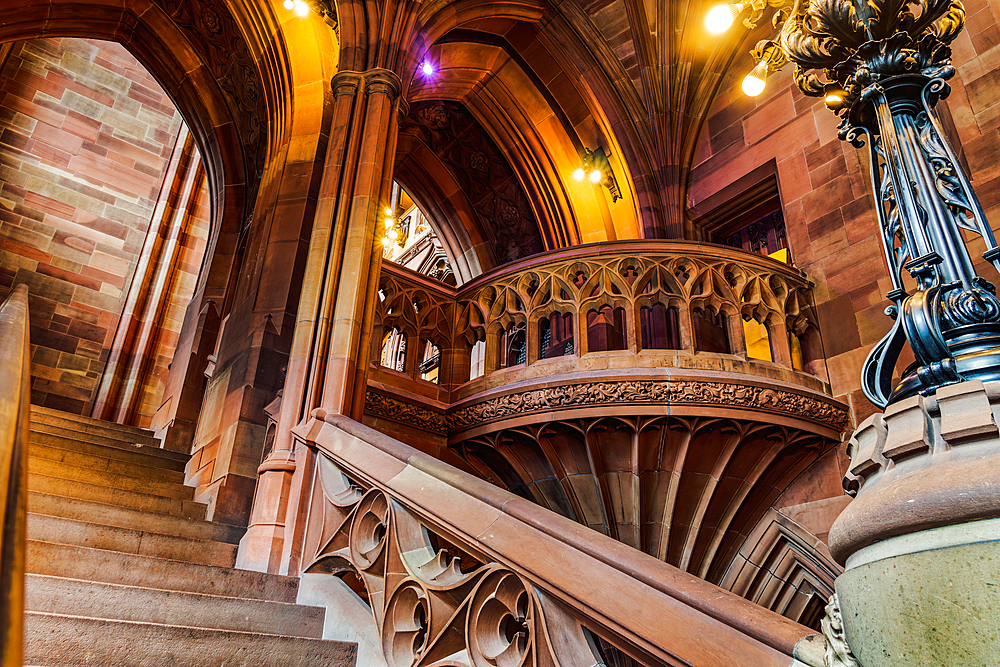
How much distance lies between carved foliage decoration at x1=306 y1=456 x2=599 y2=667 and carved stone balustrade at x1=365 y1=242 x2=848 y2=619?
1.94 metres

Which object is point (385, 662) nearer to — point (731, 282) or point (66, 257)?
point (731, 282)

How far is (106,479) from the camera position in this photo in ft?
12.0

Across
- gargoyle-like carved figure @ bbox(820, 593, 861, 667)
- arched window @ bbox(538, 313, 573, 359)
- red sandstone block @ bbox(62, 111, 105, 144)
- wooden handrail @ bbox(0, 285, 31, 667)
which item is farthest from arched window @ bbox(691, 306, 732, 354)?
red sandstone block @ bbox(62, 111, 105, 144)

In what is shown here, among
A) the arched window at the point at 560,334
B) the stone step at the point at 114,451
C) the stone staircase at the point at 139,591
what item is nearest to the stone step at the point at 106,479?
the stone staircase at the point at 139,591

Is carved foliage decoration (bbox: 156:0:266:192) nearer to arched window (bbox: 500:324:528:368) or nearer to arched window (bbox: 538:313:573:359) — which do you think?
arched window (bbox: 500:324:528:368)

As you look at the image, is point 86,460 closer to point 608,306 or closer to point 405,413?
point 405,413

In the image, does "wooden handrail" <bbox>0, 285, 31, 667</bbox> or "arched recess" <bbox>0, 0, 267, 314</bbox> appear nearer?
"wooden handrail" <bbox>0, 285, 31, 667</bbox>

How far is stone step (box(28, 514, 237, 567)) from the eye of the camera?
252 cm

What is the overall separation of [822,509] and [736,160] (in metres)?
3.48

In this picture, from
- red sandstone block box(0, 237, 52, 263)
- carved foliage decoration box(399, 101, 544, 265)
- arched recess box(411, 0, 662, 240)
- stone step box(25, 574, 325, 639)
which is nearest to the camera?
stone step box(25, 574, 325, 639)

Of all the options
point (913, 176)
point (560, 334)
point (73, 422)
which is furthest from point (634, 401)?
point (73, 422)

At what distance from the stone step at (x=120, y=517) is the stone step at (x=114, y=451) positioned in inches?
36.7

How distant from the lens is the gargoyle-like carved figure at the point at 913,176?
42.8 inches

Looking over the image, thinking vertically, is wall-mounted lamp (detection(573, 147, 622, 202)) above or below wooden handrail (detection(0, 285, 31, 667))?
above
